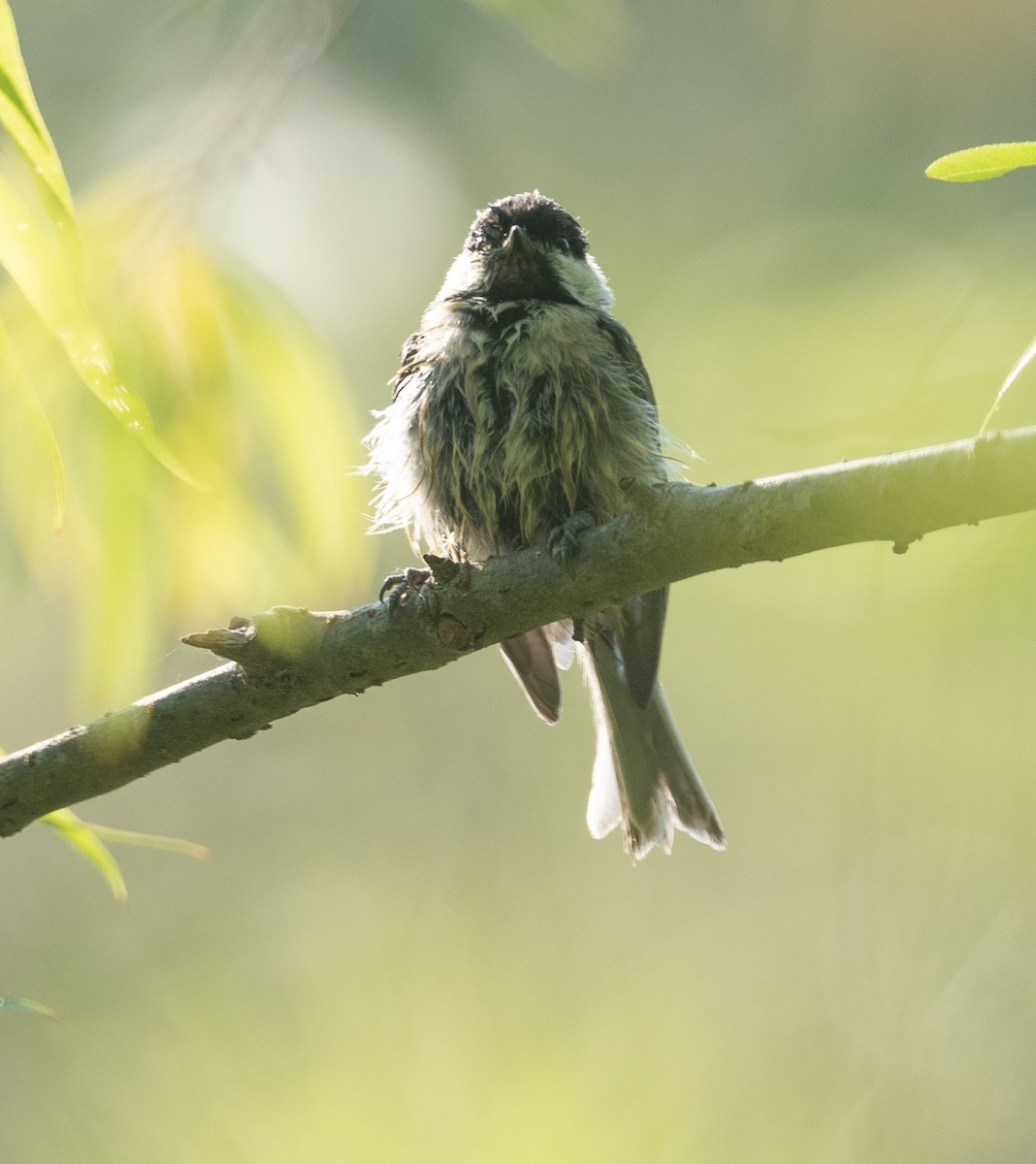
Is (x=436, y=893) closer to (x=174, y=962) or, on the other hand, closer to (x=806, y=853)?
(x=174, y=962)

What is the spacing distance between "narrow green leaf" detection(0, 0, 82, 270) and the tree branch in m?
0.90

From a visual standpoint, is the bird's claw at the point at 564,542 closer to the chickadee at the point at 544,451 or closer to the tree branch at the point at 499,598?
the tree branch at the point at 499,598

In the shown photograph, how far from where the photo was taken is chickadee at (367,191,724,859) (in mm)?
3154

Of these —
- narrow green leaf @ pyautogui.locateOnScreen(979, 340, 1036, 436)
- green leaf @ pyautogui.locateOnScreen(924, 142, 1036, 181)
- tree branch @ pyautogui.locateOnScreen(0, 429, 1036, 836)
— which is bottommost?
narrow green leaf @ pyautogui.locateOnScreen(979, 340, 1036, 436)

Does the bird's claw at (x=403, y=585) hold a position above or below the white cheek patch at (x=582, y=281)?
below

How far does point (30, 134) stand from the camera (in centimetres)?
133

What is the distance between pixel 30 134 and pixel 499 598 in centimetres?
122

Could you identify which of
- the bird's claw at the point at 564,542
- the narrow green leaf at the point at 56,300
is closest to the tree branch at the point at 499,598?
the bird's claw at the point at 564,542

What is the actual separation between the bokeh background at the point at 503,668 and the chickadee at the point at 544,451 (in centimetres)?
23

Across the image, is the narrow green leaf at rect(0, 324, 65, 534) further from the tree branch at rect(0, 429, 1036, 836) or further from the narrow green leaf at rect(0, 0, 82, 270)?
the tree branch at rect(0, 429, 1036, 836)

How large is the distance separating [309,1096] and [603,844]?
4.44 meters

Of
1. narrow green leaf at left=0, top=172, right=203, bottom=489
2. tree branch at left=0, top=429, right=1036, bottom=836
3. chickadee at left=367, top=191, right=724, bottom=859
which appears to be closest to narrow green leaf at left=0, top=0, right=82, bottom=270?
narrow green leaf at left=0, top=172, right=203, bottom=489

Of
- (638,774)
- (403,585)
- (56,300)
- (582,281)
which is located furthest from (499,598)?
(582,281)

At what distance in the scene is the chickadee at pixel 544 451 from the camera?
315cm
